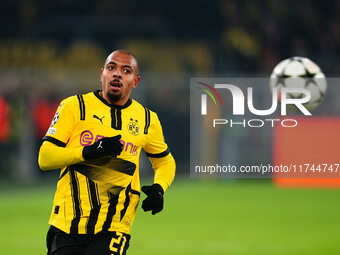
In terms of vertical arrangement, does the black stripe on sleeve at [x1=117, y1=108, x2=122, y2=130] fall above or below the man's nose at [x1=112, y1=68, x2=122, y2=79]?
below

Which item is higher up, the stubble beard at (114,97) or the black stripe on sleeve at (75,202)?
the stubble beard at (114,97)

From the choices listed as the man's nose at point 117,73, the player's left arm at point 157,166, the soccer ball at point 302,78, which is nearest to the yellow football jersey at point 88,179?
the player's left arm at point 157,166

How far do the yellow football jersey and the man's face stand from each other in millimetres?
99

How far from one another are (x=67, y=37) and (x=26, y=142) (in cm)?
710

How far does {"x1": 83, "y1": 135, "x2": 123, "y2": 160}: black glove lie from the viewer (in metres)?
4.49

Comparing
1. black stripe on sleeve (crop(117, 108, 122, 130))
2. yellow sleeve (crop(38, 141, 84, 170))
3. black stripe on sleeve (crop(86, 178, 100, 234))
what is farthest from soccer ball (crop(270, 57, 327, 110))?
yellow sleeve (crop(38, 141, 84, 170))

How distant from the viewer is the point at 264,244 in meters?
9.66

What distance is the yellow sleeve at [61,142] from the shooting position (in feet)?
14.8

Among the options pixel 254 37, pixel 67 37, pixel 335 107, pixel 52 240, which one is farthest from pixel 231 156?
pixel 52 240

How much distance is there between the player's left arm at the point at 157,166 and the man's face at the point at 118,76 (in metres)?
0.37

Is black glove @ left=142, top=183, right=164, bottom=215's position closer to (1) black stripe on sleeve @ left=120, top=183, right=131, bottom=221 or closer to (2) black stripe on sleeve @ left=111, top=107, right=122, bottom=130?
(1) black stripe on sleeve @ left=120, top=183, right=131, bottom=221

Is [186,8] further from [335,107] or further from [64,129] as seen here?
[64,129]

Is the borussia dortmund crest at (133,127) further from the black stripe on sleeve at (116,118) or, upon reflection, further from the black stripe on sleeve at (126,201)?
the black stripe on sleeve at (126,201)

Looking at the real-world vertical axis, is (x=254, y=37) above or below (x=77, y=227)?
above
